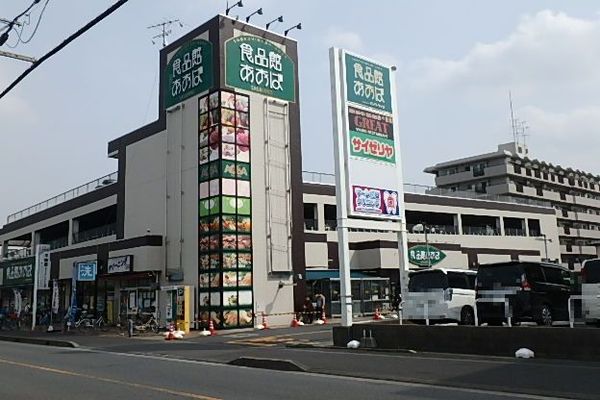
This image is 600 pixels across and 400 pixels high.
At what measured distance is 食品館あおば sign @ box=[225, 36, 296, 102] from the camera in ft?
105

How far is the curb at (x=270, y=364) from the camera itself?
13137 millimetres

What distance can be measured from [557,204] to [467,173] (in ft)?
41.1

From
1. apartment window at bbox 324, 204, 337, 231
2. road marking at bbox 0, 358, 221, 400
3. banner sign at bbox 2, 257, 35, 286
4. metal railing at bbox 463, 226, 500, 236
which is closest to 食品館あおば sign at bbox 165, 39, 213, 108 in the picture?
apartment window at bbox 324, 204, 337, 231

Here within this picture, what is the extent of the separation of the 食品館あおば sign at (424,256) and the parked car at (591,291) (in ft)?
75.5

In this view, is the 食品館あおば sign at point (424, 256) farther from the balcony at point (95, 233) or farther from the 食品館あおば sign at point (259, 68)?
the balcony at point (95, 233)

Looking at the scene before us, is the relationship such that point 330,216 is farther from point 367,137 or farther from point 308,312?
point 367,137

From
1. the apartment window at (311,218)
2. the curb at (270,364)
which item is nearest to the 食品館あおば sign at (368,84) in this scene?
the curb at (270,364)

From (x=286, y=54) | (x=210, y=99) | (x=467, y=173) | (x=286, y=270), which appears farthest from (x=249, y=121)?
(x=467, y=173)

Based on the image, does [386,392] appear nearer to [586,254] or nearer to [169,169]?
[169,169]

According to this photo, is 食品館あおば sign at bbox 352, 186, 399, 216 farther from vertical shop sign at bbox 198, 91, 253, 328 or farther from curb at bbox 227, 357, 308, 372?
vertical shop sign at bbox 198, 91, 253, 328

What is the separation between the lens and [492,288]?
51.5ft

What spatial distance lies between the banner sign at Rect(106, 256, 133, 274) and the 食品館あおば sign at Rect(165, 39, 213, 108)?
8.76m

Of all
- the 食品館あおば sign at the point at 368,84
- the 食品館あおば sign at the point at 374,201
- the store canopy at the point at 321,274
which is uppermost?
the 食品館あおば sign at the point at 368,84

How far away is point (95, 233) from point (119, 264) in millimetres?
13179
